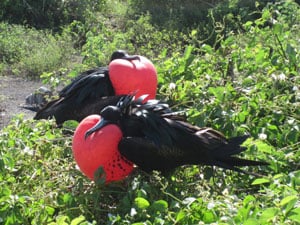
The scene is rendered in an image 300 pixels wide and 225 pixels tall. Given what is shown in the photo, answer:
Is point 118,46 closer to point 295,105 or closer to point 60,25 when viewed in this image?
point 60,25

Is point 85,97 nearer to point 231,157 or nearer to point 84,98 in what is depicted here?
point 84,98

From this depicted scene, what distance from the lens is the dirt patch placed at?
12.7 ft

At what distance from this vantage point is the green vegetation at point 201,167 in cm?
164

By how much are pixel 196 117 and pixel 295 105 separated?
362mm

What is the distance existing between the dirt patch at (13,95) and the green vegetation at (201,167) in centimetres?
98

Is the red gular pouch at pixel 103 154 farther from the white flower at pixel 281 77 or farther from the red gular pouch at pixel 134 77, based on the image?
the white flower at pixel 281 77

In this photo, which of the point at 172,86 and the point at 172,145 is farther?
the point at 172,86

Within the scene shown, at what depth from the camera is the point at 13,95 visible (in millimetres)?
4367

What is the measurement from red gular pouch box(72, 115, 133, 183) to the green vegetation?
2.1 inches

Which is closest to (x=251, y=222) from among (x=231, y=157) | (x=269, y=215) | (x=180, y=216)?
(x=269, y=215)

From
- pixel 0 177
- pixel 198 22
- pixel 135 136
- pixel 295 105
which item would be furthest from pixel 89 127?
pixel 198 22

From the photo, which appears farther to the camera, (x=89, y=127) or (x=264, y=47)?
(x=264, y=47)

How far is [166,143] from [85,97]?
771 mm

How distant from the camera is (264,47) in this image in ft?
9.61
